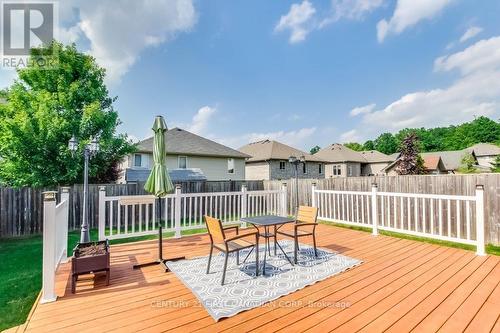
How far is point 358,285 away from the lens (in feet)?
10.00

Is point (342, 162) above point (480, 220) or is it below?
above

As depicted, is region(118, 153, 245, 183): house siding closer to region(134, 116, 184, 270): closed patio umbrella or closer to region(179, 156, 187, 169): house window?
region(179, 156, 187, 169): house window

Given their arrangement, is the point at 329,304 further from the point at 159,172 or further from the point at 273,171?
the point at 273,171

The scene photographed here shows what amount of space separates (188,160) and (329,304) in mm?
16076

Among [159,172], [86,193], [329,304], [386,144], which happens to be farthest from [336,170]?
[386,144]

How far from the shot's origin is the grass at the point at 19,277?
2.87 meters

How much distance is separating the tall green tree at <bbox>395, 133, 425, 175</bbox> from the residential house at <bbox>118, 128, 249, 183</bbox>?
13209 mm

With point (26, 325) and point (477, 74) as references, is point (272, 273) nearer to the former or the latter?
point (26, 325)

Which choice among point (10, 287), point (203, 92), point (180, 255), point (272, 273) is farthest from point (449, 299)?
point (203, 92)

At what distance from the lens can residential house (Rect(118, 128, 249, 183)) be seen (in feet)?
51.4

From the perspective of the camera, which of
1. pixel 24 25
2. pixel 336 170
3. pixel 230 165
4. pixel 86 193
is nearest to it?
pixel 86 193

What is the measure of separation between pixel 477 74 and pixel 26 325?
60.5ft

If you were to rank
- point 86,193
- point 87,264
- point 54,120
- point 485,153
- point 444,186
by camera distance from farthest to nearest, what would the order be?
1. point 485,153
2. point 54,120
3. point 444,186
4. point 86,193
5. point 87,264

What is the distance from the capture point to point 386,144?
54.8 metres
